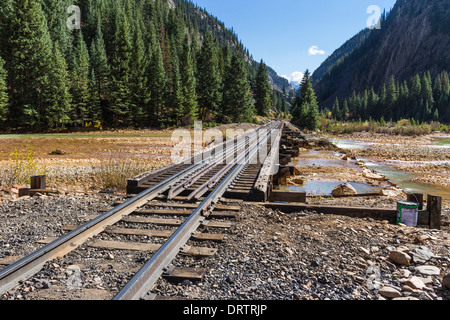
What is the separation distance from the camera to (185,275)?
10.2 ft

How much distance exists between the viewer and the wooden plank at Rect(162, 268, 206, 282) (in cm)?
310

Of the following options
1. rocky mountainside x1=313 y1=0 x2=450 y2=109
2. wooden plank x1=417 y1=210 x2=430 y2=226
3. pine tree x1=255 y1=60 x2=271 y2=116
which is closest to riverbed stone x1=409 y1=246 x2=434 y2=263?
wooden plank x1=417 y1=210 x2=430 y2=226

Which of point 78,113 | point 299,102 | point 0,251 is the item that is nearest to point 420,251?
point 0,251

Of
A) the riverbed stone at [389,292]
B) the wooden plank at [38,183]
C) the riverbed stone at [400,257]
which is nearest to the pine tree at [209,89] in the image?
the wooden plank at [38,183]

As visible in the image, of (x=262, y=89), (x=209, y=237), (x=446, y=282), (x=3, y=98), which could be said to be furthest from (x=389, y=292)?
(x=262, y=89)

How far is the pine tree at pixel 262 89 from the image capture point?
228 feet

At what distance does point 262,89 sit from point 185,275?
69834 mm

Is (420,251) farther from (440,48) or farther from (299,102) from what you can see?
(440,48)

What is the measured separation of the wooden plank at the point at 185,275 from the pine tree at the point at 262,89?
225ft

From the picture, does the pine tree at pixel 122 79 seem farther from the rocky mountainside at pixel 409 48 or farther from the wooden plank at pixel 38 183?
the rocky mountainside at pixel 409 48

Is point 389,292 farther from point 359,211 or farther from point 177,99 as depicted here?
point 177,99

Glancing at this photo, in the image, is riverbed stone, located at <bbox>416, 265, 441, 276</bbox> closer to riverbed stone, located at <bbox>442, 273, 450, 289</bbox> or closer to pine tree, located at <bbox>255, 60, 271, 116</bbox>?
riverbed stone, located at <bbox>442, 273, 450, 289</bbox>

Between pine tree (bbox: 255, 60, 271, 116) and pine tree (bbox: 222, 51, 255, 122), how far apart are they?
55.9 feet

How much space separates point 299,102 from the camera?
67.6m
